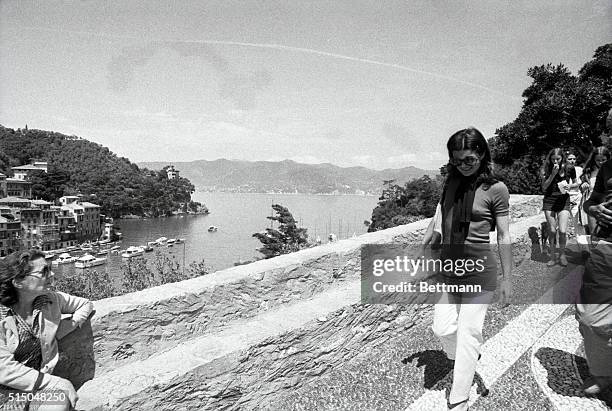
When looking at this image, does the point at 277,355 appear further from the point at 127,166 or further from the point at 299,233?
the point at 127,166

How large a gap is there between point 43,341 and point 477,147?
242 centimetres

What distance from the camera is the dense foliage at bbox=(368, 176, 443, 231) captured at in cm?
4688

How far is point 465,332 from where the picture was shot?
7.13 ft

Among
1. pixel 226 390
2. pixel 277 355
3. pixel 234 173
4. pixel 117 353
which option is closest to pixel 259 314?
pixel 277 355

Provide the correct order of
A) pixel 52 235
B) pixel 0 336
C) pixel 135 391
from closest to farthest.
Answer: pixel 0 336
pixel 135 391
pixel 52 235

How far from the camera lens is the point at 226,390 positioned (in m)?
2.31

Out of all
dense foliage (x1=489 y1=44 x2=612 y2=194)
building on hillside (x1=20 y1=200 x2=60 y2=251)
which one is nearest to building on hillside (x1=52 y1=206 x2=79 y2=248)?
building on hillside (x1=20 y1=200 x2=60 y2=251)

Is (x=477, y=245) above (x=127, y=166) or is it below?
below

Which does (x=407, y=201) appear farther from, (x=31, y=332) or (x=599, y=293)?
(x=31, y=332)

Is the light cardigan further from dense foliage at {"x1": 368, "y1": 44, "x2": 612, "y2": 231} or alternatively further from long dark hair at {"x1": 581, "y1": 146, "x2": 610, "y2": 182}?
dense foliage at {"x1": 368, "y1": 44, "x2": 612, "y2": 231}

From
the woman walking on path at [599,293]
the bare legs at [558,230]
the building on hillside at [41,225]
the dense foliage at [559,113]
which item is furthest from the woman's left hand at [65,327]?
the building on hillside at [41,225]

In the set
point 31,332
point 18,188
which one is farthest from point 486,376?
point 18,188

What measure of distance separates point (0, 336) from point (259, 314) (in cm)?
174

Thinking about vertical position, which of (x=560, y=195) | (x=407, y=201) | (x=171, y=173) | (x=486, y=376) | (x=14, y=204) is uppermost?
(x=171, y=173)
